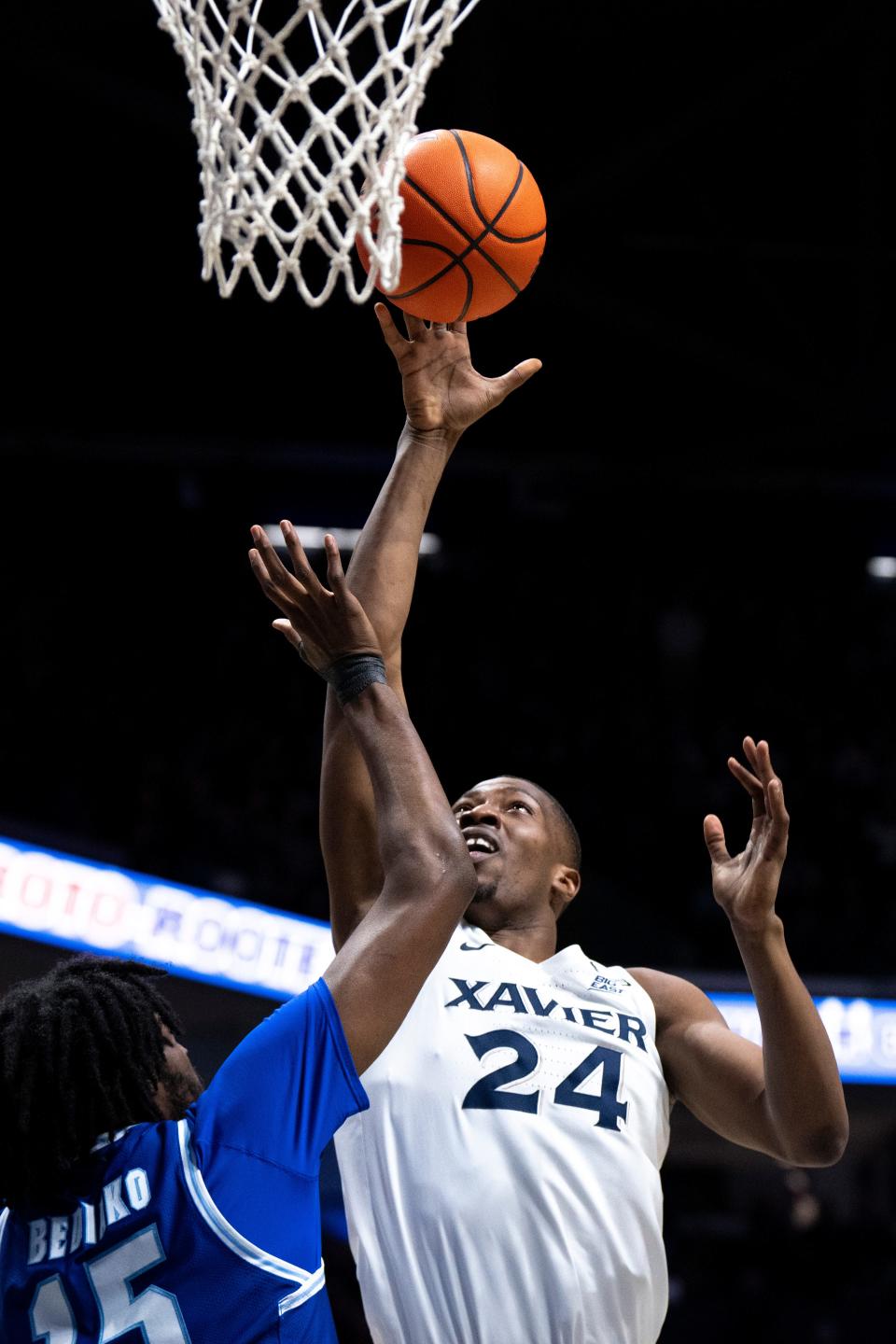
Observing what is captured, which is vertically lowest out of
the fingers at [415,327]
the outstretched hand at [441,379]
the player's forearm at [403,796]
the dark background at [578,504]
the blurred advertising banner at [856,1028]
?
the player's forearm at [403,796]

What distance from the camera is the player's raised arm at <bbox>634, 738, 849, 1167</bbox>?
2482mm

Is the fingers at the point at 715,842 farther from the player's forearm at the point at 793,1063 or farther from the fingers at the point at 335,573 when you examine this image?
the fingers at the point at 335,573

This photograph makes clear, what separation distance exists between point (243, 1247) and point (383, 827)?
57 cm

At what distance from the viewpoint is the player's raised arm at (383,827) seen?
76.4 inches

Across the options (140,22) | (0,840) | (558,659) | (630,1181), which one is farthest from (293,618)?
(558,659)

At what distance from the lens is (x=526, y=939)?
3020 millimetres

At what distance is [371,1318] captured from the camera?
2.50m

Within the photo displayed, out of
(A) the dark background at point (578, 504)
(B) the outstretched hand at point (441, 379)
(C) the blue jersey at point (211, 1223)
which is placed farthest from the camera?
(A) the dark background at point (578, 504)

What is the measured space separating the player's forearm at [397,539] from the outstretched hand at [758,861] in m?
0.64

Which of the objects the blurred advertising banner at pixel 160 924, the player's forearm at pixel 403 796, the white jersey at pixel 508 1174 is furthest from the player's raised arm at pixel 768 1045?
the blurred advertising banner at pixel 160 924

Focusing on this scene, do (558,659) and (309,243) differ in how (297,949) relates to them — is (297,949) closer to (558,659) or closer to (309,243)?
(309,243)

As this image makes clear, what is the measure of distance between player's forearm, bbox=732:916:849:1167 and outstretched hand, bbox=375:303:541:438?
115cm

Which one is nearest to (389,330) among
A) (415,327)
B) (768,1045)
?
(415,327)

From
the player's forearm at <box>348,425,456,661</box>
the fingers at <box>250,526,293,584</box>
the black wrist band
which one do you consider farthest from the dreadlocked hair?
the player's forearm at <box>348,425,456,661</box>
